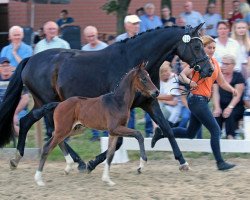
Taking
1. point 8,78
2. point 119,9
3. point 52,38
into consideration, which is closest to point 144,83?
point 8,78

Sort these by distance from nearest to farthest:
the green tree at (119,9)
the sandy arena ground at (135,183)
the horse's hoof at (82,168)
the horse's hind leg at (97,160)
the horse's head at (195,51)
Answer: the sandy arena ground at (135,183)
the horse's head at (195,51)
the horse's hind leg at (97,160)
the horse's hoof at (82,168)
the green tree at (119,9)

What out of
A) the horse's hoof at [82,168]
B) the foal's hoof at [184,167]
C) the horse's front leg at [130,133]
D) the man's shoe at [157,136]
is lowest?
the horse's hoof at [82,168]

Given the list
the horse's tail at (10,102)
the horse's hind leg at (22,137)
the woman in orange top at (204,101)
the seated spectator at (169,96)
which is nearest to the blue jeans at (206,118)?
the woman in orange top at (204,101)

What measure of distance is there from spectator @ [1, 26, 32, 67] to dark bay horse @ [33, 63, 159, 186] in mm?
3502

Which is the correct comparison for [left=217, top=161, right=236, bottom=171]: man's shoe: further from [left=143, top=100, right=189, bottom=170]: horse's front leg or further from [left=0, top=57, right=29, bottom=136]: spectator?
[left=0, top=57, right=29, bottom=136]: spectator

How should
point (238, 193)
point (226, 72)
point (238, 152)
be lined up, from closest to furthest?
point (238, 193) → point (238, 152) → point (226, 72)

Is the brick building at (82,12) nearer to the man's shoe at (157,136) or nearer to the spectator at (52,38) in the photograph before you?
the spectator at (52,38)

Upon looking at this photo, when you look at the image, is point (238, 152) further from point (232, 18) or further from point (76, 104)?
point (232, 18)

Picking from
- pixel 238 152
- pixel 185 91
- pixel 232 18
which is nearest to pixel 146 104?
pixel 185 91

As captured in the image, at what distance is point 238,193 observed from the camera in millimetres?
6801

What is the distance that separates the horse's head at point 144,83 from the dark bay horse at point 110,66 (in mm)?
588

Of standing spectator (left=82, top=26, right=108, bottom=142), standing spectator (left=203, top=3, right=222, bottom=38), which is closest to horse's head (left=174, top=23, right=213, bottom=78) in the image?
standing spectator (left=82, top=26, right=108, bottom=142)

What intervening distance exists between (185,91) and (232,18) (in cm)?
827

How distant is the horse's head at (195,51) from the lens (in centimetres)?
775
